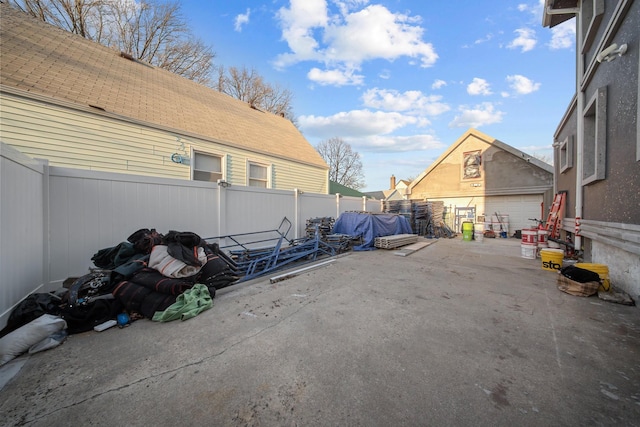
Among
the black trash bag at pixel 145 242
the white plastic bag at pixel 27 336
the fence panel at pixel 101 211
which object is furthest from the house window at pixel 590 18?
the white plastic bag at pixel 27 336

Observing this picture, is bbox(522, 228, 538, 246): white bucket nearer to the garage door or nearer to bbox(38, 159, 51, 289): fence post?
the garage door

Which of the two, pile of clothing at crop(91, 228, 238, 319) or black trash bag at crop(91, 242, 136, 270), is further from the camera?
black trash bag at crop(91, 242, 136, 270)

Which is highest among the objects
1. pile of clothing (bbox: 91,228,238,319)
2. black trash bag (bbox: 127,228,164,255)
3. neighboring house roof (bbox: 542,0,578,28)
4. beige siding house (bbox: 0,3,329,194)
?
neighboring house roof (bbox: 542,0,578,28)

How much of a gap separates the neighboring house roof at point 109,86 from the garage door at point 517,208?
38.8 feet

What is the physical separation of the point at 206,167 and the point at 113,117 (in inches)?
105

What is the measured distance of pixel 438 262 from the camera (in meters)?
6.39

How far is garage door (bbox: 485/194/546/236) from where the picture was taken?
12.5 m

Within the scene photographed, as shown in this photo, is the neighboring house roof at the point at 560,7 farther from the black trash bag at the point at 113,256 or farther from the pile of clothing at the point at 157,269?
the black trash bag at the point at 113,256

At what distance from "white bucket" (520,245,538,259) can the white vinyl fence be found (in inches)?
314

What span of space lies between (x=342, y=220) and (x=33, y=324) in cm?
785

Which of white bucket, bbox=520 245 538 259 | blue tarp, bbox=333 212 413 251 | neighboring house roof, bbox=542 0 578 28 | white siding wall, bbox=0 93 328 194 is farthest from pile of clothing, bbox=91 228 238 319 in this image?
neighboring house roof, bbox=542 0 578 28

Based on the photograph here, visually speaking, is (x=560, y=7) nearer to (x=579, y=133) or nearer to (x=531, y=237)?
(x=579, y=133)

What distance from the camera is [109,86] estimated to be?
23.2 ft

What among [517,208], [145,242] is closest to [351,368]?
[145,242]
